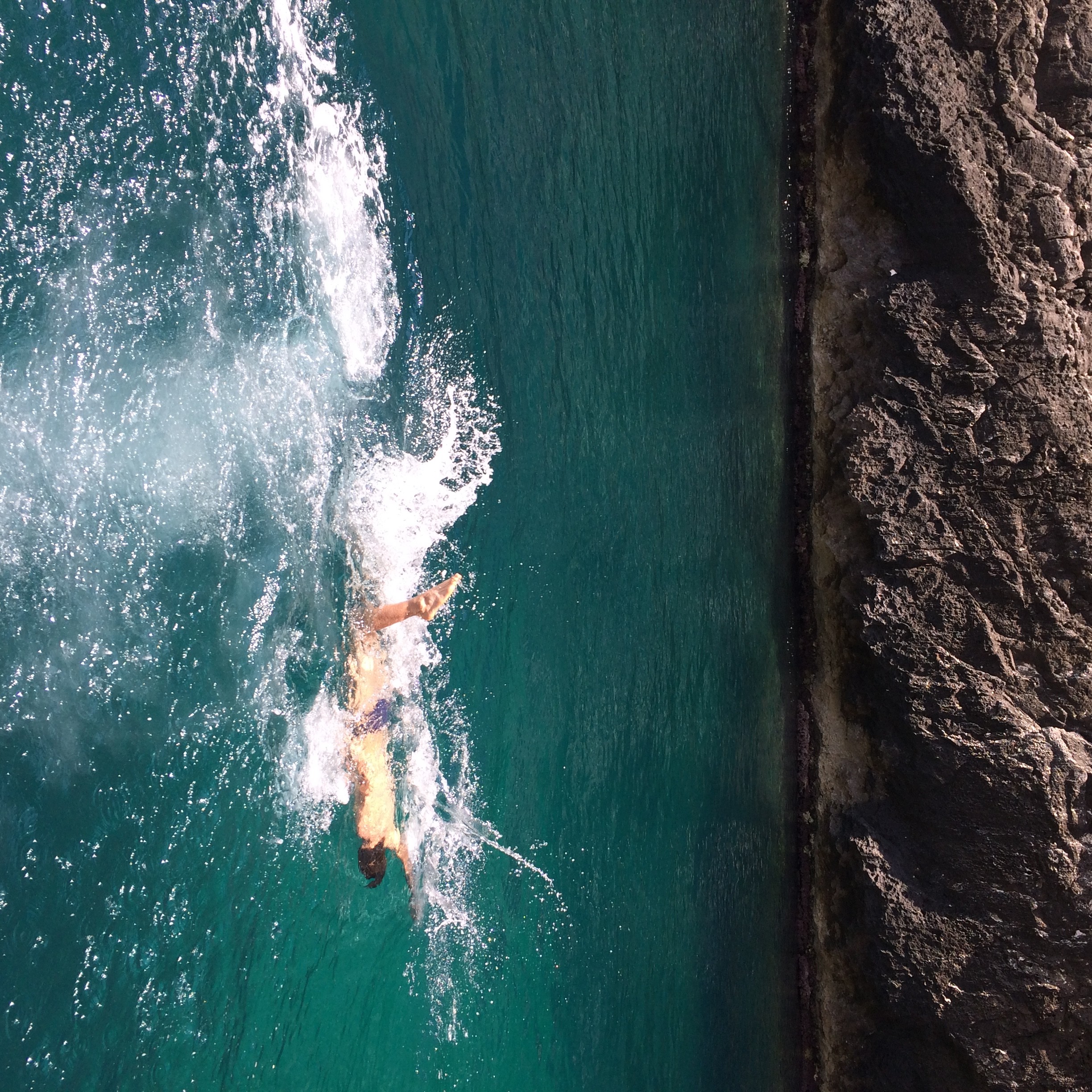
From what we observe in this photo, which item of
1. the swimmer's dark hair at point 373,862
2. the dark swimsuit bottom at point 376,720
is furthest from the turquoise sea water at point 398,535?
the dark swimsuit bottom at point 376,720

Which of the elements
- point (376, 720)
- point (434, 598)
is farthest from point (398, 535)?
point (376, 720)

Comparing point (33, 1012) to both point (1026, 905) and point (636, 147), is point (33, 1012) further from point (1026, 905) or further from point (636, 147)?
point (636, 147)

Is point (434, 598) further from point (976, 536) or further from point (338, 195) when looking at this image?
point (976, 536)

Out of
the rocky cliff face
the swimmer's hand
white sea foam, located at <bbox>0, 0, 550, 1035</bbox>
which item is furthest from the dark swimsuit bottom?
the rocky cliff face

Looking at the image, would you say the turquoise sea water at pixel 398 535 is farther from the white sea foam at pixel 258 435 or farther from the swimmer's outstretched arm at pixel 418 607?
the swimmer's outstretched arm at pixel 418 607

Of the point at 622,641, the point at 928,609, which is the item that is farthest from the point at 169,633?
the point at 928,609
